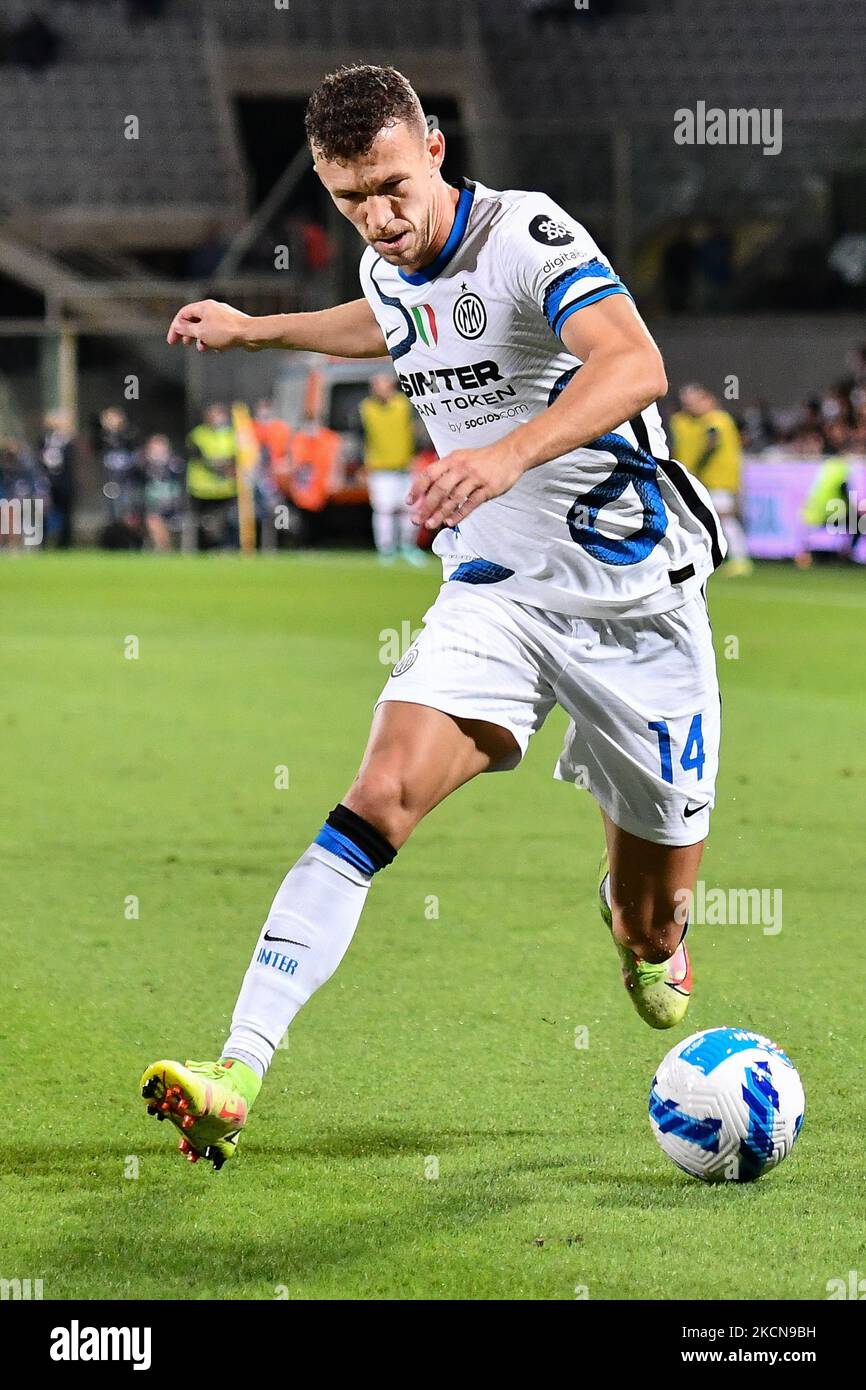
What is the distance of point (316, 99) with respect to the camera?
152 inches

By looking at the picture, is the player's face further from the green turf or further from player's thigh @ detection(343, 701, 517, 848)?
the green turf

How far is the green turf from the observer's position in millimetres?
3492

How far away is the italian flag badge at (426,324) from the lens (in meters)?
4.07

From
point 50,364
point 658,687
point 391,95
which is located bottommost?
point 658,687

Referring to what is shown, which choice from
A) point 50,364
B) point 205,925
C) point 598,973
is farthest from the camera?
point 50,364

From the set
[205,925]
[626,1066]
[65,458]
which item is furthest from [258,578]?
[626,1066]

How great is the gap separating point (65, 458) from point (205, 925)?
22.0m

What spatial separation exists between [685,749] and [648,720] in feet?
0.49

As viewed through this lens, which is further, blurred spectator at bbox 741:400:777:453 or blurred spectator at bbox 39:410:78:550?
blurred spectator at bbox 39:410:78:550

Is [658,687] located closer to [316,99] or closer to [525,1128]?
[525,1128]

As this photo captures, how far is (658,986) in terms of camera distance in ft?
15.8

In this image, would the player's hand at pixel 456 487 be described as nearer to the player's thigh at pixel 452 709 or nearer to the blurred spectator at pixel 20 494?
the player's thigh at pixel 452 709
